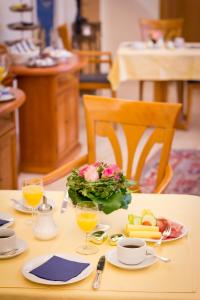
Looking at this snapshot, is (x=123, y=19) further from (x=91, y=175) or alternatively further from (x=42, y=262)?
(x=42, y=262)

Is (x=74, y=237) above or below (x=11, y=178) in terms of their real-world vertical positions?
above

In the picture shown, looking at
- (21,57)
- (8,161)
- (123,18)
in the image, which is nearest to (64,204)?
(8,161)

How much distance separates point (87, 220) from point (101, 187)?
0.36 ft

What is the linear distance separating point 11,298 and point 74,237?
1.22 ft

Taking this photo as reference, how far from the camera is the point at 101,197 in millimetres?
1801

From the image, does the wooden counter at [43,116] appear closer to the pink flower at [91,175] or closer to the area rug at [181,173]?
the area rug at [181,173]

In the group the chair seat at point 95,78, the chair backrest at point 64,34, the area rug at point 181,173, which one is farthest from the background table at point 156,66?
the area rug at point 181,173

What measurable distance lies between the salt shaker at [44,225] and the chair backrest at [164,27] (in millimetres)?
4903

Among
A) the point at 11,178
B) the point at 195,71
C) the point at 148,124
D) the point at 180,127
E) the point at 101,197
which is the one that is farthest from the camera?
the point at 180,127

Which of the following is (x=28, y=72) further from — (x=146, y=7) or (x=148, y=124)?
(x=146, y=7)

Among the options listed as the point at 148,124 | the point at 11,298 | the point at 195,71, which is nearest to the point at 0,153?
the point at 148,124

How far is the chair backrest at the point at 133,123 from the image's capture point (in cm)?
268

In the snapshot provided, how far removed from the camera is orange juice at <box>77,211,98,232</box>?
1.75 m

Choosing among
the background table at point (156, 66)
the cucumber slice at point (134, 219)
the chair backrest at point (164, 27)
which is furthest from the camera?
the chair backrest at point (164, 27)
